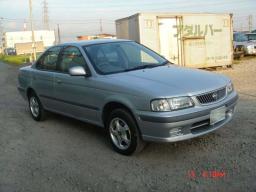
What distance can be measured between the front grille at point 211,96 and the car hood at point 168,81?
55 millimetres

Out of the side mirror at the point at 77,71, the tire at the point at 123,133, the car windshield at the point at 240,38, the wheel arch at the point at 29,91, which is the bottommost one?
the tire at the point at 123,133

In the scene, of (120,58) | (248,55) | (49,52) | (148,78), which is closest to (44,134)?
(49,52)

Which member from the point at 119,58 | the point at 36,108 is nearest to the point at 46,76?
the point at 36,108

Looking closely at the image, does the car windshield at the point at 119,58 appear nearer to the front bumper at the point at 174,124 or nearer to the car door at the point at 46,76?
the car door at the point at 46,76

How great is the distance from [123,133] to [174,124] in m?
0.93

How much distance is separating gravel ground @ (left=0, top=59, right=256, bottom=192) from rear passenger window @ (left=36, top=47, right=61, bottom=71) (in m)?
1.22

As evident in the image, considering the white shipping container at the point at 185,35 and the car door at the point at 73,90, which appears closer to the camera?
the car door at the point at 73,90

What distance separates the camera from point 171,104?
426cm

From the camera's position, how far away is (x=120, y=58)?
18.4 ft

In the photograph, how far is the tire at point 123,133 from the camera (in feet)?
15.2

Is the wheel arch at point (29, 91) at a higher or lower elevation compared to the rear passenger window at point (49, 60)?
lower

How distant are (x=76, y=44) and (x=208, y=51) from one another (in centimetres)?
1031

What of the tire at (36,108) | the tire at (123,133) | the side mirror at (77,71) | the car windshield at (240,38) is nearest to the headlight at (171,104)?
the tire at (123,133)

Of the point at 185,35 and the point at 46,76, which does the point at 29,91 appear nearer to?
the point at 46,76
